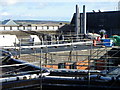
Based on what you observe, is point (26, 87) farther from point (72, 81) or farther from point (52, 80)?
point (72, 81)

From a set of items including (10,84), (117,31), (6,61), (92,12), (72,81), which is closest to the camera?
(10,84)

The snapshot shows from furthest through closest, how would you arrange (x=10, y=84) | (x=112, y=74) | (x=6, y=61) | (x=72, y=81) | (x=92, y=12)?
1. (x=92, y=12)
2. (x=6, y=61)
3. (x=112, y=74)
4. (x=72, y=81)
5. (x=10, y=84)

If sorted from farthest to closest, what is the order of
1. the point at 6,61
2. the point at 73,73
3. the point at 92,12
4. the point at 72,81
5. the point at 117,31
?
1. the point at 92,12
2. the point at 117,31
3. the point at 6,61
4. the point at 73,73
5. the point at 72,81

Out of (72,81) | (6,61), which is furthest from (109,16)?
(72,81)

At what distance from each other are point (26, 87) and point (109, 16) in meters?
26.3

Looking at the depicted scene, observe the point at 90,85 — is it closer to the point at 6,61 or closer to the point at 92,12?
the point at 6,61

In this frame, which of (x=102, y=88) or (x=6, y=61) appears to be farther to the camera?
(x=6, y=61)

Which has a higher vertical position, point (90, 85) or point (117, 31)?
point (117, 31)

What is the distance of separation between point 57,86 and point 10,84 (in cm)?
112

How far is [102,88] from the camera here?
569 cm

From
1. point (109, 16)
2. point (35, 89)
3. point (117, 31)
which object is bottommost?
point (35, 89)

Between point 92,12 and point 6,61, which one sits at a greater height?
point 92,12

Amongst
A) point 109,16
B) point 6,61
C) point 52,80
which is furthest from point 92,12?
point 52,80

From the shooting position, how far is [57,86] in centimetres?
591
